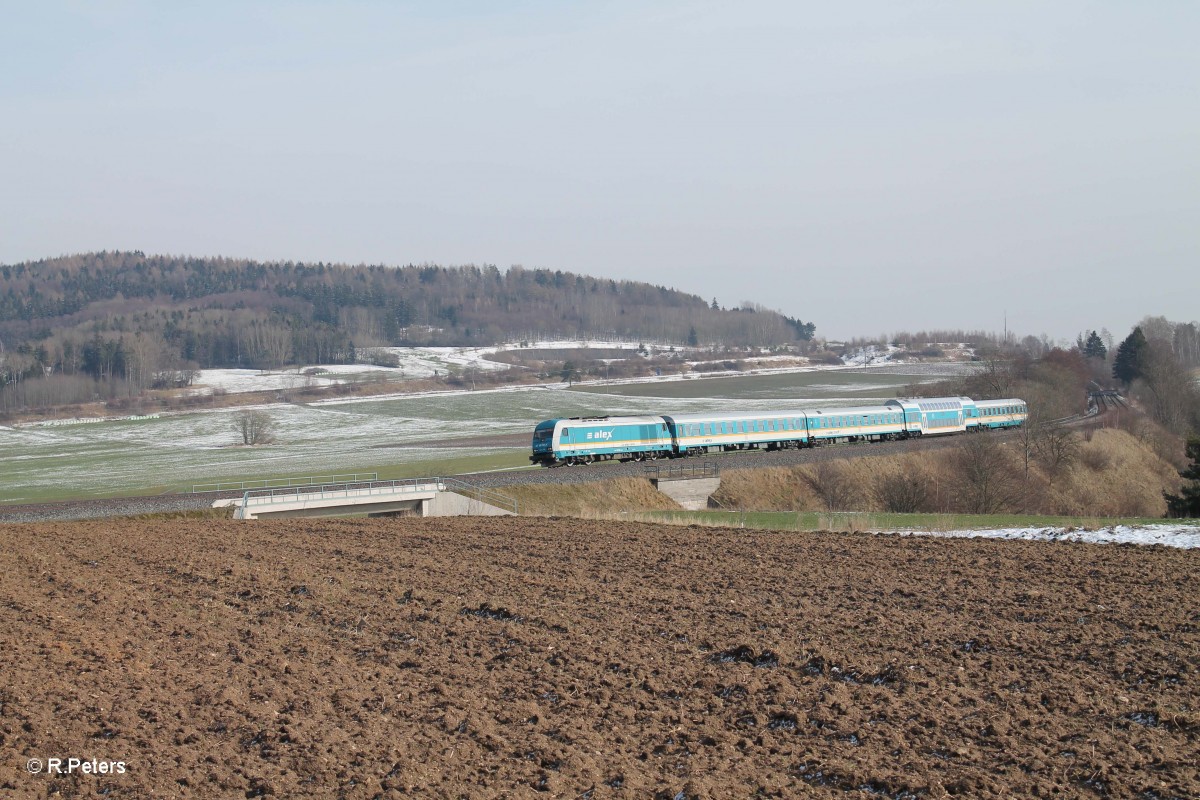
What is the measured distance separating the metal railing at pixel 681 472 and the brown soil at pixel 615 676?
22.8 metres

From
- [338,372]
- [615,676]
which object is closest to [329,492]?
[615,676]

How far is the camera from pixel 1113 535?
23.7m

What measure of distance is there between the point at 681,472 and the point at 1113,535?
75.4ft

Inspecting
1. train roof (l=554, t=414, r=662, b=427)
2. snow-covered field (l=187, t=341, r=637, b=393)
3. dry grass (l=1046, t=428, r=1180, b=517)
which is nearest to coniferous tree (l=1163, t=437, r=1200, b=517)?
dry grass (l=1046, t=428, r=1180, b=517)

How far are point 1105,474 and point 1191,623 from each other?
49802 mm

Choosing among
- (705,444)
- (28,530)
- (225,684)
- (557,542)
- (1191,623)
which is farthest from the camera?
(705,444)

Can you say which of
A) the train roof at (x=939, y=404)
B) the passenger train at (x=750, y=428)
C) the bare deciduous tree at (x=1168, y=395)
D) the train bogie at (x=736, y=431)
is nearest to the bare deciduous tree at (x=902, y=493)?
the train bogie at (x=736, y=431)

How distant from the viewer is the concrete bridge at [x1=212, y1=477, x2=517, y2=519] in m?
37.2

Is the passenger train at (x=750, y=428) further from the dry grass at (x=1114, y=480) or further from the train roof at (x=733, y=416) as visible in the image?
the dry grass at (x=1114, y=480)

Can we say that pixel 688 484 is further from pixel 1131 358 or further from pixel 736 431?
pixel 1131 358

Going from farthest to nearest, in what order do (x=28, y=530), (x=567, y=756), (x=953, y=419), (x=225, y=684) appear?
(x=953, y=419) → (x=28, y=530) → (x=225, y=684) → (x=567, y=756)

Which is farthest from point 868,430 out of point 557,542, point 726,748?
point 726,748

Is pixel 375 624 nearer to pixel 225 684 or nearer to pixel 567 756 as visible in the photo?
pixel 225 684

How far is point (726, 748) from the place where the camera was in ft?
32.0
